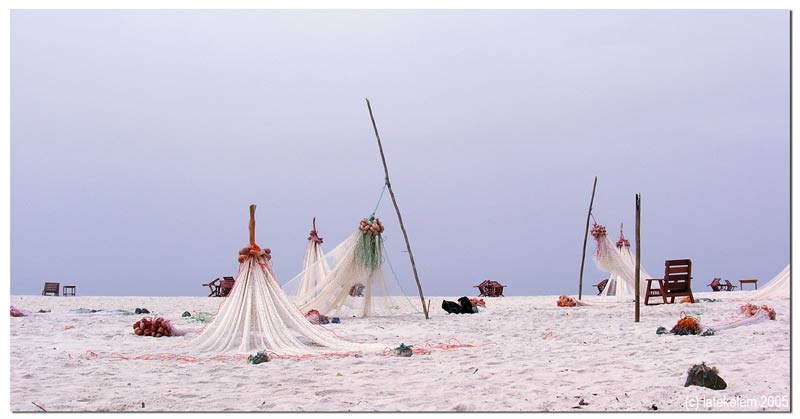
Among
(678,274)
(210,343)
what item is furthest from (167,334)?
(678,274)

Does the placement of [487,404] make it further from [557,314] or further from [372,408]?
[557,314]

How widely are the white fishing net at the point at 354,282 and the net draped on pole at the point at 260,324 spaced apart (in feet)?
7.82

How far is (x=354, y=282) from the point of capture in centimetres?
1050

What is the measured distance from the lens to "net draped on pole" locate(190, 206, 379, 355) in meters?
7.05

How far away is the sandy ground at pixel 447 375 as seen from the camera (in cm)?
483

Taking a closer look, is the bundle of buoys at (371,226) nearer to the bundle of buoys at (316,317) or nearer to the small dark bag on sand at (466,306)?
the bundle of buoys at (316,317)

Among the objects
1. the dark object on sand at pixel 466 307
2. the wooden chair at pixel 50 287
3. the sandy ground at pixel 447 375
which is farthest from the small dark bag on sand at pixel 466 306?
the wooden chair at pixel 50 287

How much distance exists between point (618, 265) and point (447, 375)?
844cm

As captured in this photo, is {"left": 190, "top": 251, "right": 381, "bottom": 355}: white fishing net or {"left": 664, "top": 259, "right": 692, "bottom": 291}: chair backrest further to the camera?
{"left": 664, "top": 259, "right": 692, "bottom": 291}: chair backrest

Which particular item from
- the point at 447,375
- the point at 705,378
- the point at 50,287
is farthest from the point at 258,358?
the point at 50,287

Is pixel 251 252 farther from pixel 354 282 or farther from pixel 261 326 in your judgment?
pixel 354 282

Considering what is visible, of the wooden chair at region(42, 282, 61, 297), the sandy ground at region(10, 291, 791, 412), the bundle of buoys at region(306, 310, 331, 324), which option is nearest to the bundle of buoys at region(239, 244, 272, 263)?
the sandy ground at region(10, 291, 791, 412)

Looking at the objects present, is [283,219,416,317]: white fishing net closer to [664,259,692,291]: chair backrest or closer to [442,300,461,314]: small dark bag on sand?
[442,300,461,314]: small dark bag on sand

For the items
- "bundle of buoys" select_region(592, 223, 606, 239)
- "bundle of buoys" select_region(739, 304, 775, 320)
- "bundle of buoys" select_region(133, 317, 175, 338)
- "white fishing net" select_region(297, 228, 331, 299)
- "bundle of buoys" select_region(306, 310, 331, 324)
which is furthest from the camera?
"bundle of buoys" select_region(592, 223, 606, 239)
